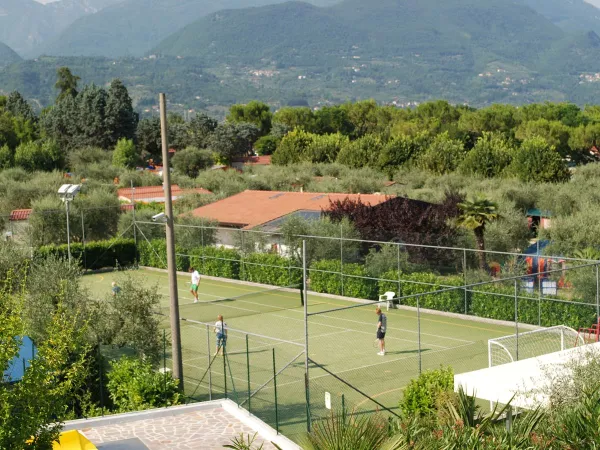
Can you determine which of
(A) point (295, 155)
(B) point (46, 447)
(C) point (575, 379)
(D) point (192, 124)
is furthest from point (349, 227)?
(D) point (192, 124)

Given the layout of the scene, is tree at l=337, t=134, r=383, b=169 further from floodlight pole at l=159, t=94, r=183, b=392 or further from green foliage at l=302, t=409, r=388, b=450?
green foliage at l=302, t=409, r=388, b=450

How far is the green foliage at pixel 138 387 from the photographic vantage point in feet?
59.0

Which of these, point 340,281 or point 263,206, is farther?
point 263,206

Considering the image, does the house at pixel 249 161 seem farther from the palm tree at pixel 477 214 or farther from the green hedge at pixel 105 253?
the palm tree at pixel 477 214

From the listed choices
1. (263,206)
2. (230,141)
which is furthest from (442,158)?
(230,141)

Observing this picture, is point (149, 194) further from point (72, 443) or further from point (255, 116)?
point (255, 116)

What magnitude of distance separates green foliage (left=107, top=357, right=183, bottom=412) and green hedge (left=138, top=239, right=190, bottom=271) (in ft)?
73.9

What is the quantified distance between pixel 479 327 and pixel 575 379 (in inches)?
602

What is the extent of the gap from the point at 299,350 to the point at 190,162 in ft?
196

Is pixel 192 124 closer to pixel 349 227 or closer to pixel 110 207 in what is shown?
pixel 110 207

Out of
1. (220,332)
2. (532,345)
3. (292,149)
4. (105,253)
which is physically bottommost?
(105,253)

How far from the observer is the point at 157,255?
40.6 metres

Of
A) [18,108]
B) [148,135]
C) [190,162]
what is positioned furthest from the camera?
[18,108]

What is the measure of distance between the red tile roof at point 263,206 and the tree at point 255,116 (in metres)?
91.4
